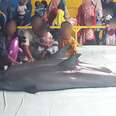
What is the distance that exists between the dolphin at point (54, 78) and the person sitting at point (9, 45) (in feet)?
0.18

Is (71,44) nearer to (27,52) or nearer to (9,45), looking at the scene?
(27,52)

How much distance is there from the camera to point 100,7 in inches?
90.1

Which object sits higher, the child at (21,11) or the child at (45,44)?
the child at (21,11)

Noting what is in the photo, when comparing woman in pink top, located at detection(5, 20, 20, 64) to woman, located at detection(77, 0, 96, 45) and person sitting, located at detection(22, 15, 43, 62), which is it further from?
woman, located at detection(77, 0, 96, 45)

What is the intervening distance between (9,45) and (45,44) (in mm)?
236

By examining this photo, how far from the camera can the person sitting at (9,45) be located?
2307mm

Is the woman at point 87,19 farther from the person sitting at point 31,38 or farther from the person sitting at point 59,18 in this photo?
the person sitting at point 31,38

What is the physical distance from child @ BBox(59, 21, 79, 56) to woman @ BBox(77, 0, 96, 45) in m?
0.06

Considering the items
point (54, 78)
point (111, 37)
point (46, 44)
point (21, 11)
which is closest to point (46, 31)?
point (46, 44)

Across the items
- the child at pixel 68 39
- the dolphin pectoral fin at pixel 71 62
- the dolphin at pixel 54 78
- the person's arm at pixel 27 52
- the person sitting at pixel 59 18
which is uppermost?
the person sitting at pixel 59 18

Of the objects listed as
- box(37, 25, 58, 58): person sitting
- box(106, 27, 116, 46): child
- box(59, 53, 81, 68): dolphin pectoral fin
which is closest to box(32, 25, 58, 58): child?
box(37, 25, 58, 58): person sitting

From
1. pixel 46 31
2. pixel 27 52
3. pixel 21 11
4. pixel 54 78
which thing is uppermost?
pixel 21 11

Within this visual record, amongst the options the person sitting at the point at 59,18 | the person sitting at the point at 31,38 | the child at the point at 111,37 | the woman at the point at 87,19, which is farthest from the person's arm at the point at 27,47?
the child at the point at 111,37

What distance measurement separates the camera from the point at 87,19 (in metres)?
2.30
